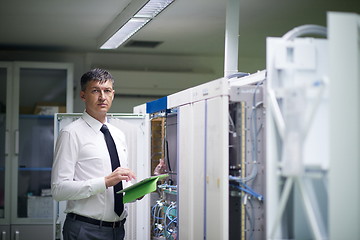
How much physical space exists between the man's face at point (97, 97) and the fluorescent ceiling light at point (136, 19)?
3.45 ft

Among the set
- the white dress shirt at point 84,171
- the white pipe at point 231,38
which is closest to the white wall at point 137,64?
the white pipe at point 231,38

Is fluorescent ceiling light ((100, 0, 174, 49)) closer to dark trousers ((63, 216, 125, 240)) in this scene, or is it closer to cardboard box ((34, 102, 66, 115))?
cardboard box ((34, 102, 66, 115))

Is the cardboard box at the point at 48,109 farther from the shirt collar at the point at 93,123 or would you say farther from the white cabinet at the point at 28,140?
the shirt collar at the point at 93,123

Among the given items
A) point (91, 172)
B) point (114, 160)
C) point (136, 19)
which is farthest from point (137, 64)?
point (91, 172)

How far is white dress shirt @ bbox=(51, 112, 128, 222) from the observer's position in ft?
10.5

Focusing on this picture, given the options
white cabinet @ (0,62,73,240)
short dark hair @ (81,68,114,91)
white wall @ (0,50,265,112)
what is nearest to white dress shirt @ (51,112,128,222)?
short dark hair @ (81,68,114,91)

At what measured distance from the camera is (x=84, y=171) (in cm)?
337

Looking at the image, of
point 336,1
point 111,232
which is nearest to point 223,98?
point 111,232

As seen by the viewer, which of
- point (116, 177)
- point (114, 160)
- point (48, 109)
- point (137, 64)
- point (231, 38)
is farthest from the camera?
point (137, 64)

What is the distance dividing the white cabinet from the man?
3.57 meters

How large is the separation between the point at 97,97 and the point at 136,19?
5.58 feet

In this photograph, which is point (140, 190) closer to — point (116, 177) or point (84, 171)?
point (116, 177)

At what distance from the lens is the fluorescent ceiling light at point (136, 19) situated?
14.6 ft

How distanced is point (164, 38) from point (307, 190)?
4.62 metres
